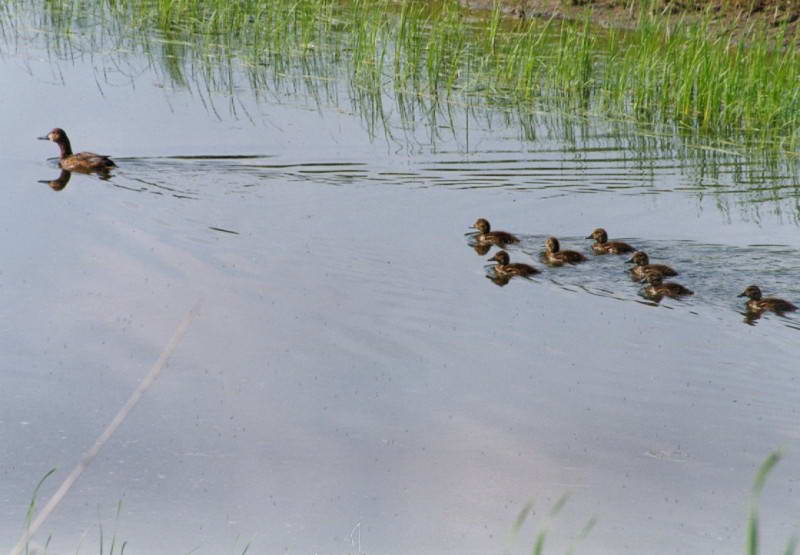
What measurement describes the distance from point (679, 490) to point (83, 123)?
9320mm

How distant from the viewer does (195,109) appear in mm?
14297

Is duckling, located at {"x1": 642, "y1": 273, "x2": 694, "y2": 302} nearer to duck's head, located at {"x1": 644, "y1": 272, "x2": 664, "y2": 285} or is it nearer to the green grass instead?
duck's head, located at {"x1": 644, "y1": 272, "x2": 664, "y2": 285}

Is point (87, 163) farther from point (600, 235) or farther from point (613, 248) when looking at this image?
point (613, 248)

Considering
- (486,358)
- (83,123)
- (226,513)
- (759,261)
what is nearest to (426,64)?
(83,123)

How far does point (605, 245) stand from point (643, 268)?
0.58 metres

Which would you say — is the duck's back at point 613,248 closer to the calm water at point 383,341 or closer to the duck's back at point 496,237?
the calm water at point 383,341

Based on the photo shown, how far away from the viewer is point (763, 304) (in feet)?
30.1

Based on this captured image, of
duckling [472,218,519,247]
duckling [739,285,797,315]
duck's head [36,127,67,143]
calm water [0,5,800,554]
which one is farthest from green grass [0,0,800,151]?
duckling [739,285,797,315]

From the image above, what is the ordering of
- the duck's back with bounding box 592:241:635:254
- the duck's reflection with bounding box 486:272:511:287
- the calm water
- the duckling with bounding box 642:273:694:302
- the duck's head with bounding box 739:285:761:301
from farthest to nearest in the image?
the duck's back with bounding box 592:241:635:254 → the duck's reflection with bounding box 486:272:511:287 → the duckling with bounding box 642:273:694:302 → the duck's head with bounding box 739:285:761:301 → the calm water

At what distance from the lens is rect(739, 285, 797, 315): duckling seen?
910 centimetres

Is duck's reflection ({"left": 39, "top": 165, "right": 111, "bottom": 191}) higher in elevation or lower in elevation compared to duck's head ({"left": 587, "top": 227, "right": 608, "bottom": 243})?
higher

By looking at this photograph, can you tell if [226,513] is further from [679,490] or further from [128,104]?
[128,104]

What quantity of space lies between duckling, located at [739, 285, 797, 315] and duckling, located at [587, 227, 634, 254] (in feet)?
3.75

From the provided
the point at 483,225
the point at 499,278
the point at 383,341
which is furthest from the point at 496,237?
the point at 383,341
